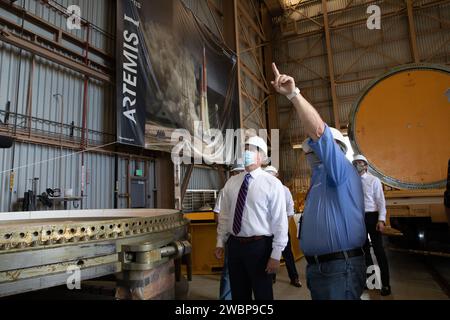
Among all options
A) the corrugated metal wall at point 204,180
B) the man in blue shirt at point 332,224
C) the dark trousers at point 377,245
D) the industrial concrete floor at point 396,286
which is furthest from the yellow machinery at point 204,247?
the corrugated metal wall at point 204,180

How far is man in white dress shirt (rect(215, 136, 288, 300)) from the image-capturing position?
2.16m

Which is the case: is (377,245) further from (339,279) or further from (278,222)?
(339,279)

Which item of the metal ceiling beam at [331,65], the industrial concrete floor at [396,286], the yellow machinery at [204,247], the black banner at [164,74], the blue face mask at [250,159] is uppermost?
the metal ceiling beam at [331,65]

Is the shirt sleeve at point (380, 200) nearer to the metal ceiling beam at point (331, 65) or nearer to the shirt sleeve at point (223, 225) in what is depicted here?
the shirt sleeve at point (223, 225)

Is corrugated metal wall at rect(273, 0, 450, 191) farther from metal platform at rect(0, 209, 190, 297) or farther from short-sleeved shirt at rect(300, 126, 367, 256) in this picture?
metal platform at rect(0, 209, 190, 297)

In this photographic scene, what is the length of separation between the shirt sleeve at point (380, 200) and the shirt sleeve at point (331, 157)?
240 centimetres

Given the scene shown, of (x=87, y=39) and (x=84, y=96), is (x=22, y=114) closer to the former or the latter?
(x=84, y=96)

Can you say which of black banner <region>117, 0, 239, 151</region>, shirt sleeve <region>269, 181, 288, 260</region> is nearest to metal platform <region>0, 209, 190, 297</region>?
shirt sleeve <region>269, 181, 288, 260</region>

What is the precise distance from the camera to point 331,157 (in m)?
1.44

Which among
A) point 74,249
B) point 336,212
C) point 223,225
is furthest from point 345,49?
point 74,249

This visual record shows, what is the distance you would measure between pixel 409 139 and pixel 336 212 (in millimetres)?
3138

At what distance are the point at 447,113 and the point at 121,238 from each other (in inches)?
166

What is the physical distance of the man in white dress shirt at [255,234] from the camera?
216 cm

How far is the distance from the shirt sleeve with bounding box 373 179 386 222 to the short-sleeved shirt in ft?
7.43
